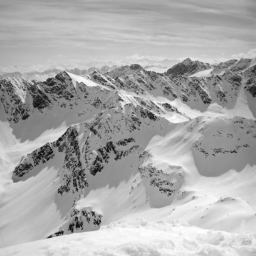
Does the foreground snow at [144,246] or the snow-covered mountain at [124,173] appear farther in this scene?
the snow-covered mountain at [124,173]

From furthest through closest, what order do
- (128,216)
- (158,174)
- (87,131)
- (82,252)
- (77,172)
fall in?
(87,131)
(77,172)
(158,174)
(128,216)
(82,252)

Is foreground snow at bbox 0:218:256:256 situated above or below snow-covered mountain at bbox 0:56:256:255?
above

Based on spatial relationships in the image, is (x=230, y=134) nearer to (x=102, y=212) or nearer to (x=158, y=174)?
(x=158, y=174)

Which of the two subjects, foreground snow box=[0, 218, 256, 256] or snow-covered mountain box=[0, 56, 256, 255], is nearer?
foreground snow box=[0, 218, 256, 256]

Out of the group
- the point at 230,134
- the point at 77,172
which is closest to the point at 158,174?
the point at 230,134

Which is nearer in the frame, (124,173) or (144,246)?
(144,246)

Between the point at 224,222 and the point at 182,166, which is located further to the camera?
the point at 182,166

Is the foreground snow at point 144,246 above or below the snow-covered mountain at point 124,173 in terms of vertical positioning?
above

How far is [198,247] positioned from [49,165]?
13199cm

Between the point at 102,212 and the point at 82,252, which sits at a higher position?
the point at 82,252

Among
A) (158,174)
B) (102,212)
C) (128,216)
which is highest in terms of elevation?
(158,174)

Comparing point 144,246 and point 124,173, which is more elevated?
point 144,246

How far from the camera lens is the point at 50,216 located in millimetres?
Result: 98562

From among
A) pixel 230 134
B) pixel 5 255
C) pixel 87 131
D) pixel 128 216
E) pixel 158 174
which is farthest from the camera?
pixel 87 131
